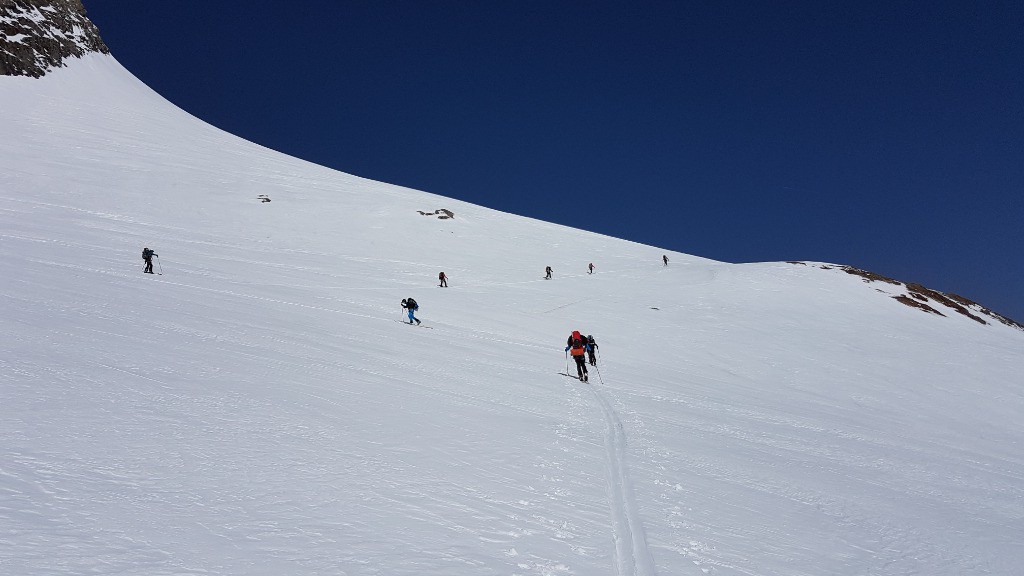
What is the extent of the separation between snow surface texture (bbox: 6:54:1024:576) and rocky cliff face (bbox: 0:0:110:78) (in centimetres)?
5960

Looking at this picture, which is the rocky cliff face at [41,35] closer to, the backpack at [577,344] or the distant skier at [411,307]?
the distant skier at [411,307]

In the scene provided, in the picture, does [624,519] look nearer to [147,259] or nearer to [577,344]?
[577,344]

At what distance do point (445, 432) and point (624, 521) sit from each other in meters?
3.08

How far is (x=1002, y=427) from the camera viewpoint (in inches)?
715

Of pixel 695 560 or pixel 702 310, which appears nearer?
pixel 695 560

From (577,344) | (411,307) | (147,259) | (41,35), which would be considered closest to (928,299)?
(577,344)

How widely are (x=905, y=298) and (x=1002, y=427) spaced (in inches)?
978

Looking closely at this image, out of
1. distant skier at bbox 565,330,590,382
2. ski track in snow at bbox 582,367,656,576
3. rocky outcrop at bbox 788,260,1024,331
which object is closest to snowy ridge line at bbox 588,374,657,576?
ski track in snow at bbox 582,367,656,576

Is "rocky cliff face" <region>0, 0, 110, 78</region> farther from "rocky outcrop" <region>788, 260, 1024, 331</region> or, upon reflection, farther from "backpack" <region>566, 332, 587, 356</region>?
"rocky outcrop" <region>788, 260, 1024, 331</region>

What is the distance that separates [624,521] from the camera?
18.6ft

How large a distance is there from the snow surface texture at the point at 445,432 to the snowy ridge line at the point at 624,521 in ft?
0.10

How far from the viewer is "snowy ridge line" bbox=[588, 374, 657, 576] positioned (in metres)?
4.79

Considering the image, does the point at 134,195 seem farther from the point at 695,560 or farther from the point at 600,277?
the point at 695,560

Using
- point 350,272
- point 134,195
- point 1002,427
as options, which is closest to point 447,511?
point 1002,427
